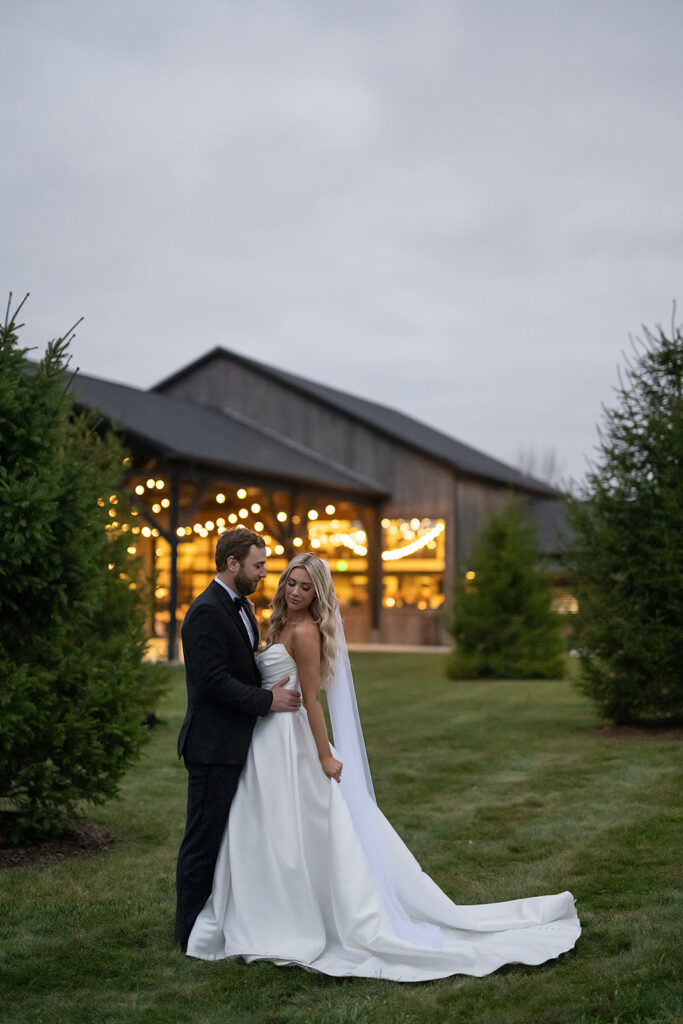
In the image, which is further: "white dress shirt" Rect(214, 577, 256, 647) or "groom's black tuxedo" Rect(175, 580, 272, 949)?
"white dress shirt" Rect(214, 577, 256, 647)

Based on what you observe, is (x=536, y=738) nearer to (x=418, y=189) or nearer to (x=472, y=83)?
(x=472, y=83)

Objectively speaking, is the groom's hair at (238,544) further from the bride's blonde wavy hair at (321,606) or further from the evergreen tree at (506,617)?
the evergreen tree at (506,617)

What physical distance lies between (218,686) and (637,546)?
8.10 meters

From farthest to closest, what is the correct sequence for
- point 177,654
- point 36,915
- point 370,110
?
1. point 177,654
2. point 370,110
3. point 36,915

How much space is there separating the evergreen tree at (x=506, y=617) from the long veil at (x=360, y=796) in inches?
595

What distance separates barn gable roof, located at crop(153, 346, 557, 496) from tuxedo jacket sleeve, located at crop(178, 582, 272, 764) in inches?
936

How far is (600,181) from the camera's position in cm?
2305

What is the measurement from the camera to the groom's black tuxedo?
454 cm

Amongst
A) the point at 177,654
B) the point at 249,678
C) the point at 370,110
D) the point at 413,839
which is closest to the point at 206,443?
the point at 177,654

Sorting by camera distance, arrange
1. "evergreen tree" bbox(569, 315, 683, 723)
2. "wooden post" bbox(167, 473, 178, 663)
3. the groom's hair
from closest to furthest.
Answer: the groom's hair < "evergreen tree" bbox(569, 315, 683, 723) < "wooden post" bbox(167, 473, 178, 663)

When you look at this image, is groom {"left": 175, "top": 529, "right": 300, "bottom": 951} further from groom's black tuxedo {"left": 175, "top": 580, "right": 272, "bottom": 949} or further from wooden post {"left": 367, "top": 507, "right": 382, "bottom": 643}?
wooden post {"left": 367, "top": 507, "right": 382, "bottom": 643}

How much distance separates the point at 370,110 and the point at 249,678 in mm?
15035

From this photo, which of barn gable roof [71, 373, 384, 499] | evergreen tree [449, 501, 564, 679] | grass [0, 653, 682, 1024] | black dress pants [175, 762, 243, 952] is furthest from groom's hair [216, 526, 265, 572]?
evergreen tree [449, 501, 564, 679]

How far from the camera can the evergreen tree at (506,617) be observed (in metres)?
19.6
